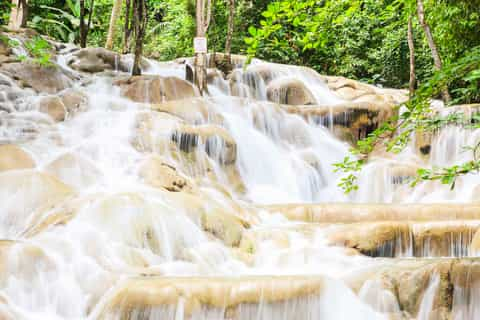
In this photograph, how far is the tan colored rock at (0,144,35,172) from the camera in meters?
7.11

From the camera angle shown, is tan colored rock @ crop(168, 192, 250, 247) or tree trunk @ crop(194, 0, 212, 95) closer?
tan colored rock @ crop(168, 192, 250, 247)

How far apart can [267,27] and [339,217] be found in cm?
537

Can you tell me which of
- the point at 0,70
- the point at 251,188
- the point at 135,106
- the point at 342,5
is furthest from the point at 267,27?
the point at 0,70

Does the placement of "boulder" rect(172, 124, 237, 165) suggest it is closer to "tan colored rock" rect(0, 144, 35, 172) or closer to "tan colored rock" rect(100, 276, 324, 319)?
"tan colored rock" rect(0, 144, 35, 172)

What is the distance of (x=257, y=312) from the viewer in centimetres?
401

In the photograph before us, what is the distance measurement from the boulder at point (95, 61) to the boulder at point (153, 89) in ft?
6.84

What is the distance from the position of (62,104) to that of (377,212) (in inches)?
265

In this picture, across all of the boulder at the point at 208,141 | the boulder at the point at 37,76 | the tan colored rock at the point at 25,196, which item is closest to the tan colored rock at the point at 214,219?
the tan colored rock at the point at 25,196

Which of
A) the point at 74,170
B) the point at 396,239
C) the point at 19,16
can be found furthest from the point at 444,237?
the point at 19,16

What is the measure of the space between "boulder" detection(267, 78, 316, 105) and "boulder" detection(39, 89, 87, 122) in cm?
587

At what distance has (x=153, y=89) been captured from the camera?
11.8 m

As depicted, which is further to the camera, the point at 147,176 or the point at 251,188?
the point at 251,188

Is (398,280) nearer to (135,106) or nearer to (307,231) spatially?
(307,231)

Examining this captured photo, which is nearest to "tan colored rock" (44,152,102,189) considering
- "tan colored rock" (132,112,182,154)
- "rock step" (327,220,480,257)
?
"tan colored rock" (132,112,182,154)
